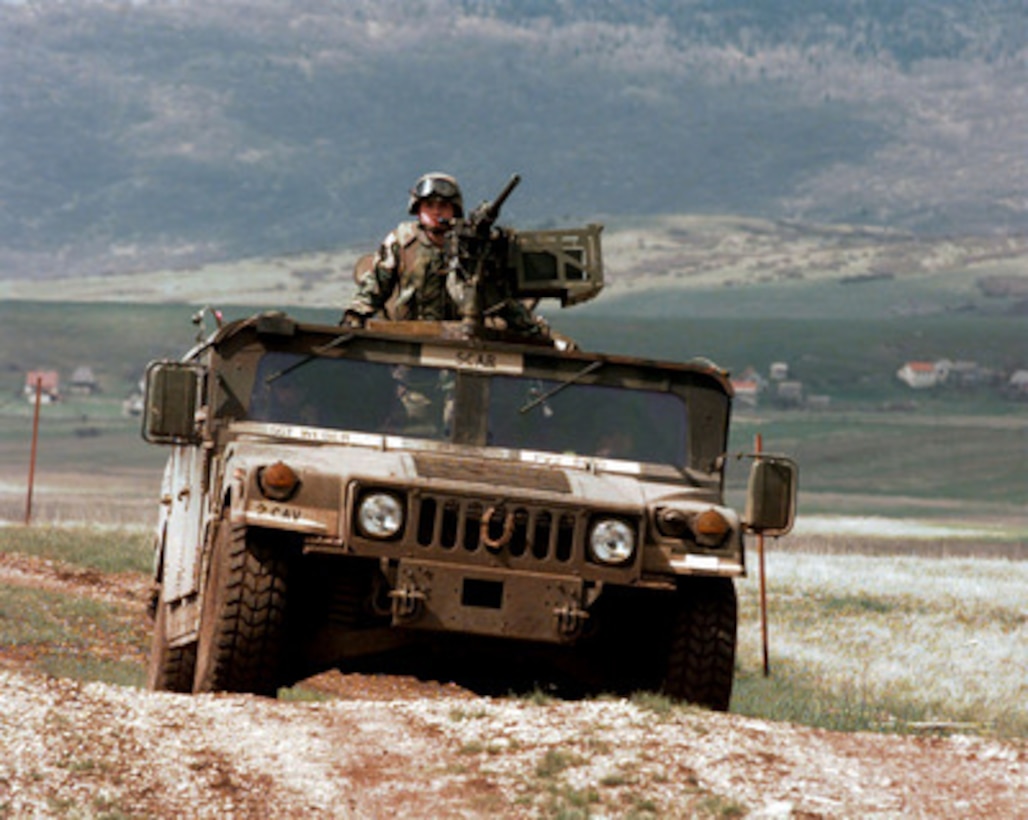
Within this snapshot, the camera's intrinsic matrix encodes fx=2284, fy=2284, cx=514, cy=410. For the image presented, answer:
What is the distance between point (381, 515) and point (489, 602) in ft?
2.15

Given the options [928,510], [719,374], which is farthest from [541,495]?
[928,510]

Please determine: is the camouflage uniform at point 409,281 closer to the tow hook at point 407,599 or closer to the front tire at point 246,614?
the front tire at point 246,614

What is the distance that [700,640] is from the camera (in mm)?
11180

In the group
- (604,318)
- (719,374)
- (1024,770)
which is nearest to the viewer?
(1024,770)

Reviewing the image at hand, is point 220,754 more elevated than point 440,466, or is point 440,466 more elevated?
point 440,466

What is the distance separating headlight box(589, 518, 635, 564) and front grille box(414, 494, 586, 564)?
4.0 inches

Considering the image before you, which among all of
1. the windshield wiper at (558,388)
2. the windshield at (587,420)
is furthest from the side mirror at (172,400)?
the windshield wiper at (558,388)

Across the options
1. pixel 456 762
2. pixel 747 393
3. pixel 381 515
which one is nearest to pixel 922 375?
pixel 747 393

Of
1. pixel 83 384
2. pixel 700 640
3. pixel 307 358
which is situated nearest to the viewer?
pixel 700 640

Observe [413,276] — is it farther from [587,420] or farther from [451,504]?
[451,504]

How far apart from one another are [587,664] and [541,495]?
43.9 inches

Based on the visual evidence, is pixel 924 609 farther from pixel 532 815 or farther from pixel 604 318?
pixel 604 318

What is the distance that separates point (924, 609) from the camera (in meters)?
29.2

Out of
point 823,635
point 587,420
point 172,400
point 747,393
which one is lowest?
point 823,635
